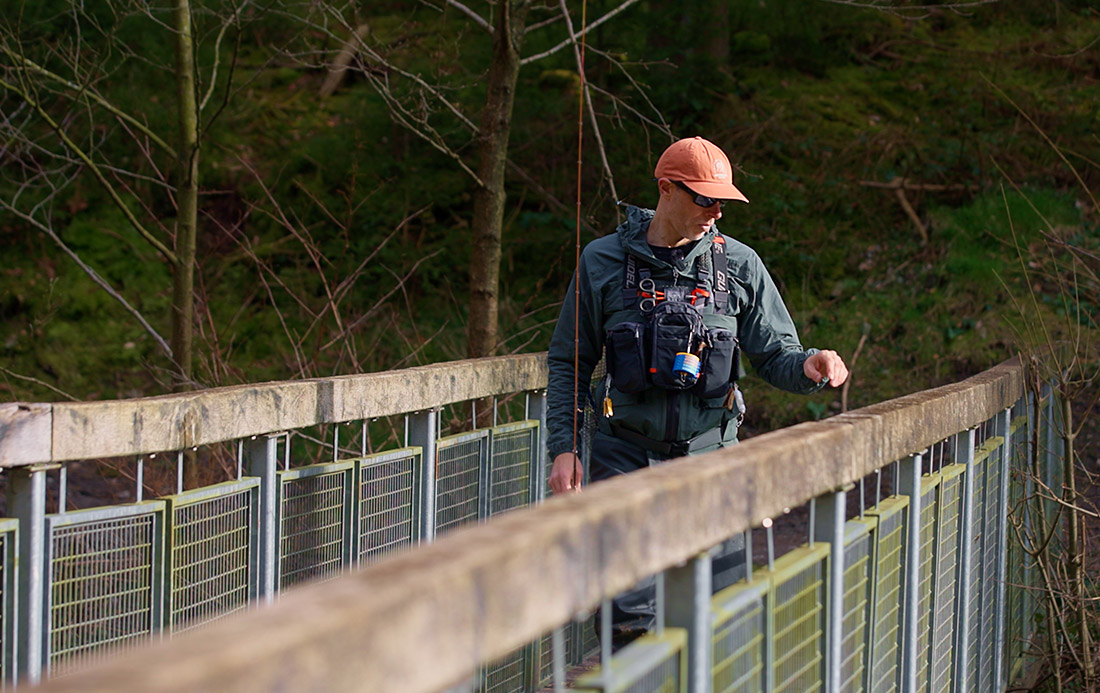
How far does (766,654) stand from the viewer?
2621 mm

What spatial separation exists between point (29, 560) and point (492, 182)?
534 cm

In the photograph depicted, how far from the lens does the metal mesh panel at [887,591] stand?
11.2ft

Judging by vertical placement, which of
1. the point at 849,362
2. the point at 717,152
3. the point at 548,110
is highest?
the point at 548,110

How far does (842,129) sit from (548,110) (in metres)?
3.57

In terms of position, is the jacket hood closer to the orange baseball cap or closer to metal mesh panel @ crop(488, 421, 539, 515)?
the orange baseball cap

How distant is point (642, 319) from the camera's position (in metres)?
4.28

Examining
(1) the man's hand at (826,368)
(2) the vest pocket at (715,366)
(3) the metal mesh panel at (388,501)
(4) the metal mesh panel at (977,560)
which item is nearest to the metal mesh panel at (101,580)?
(3) the metal mesh panel at (388,501)

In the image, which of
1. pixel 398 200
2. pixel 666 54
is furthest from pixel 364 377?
pixel 398 200

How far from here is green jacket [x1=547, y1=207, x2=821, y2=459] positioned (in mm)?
4199

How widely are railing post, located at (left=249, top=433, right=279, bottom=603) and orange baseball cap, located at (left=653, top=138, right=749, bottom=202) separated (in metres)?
1.56

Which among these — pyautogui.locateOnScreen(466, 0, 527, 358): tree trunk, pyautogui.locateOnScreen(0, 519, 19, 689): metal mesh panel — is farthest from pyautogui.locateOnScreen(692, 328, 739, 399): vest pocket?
pyautogui.locateOnScreen(466, 0, 527, 358): tree trunk

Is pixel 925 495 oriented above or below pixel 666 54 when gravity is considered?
below

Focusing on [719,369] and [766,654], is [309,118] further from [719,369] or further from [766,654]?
[766,654]

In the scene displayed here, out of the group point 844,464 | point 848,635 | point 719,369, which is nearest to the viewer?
point 844,464
